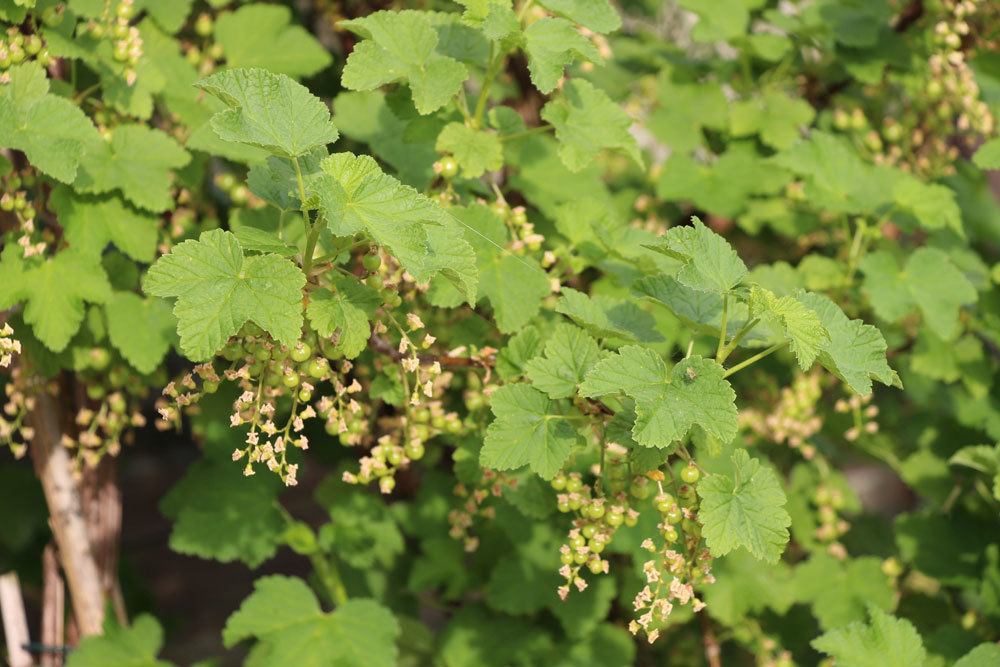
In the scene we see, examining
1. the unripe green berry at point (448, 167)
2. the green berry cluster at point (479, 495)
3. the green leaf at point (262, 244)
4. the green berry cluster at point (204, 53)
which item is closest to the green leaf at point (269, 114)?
the green leaf at point (262, 244)

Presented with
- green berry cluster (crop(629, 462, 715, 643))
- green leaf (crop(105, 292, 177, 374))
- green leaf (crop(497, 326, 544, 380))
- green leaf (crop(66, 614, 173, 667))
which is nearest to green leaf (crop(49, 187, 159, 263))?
green leaf (crop(105, 292, 177, 374))

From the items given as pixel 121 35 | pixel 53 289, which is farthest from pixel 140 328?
pixel 121 35

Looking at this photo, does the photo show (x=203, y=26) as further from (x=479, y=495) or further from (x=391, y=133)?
(x=479, y=495)

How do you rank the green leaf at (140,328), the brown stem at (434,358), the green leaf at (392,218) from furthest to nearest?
the green leaf at (140,328) → the brown stem at (434,358) → the green leaf at (392,218)

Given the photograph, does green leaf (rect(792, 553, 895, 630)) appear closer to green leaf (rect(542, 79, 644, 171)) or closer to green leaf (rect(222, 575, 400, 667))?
green leaf (rect(222, 575, 400, 667))

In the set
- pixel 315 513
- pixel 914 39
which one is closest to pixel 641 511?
pixel 914 39

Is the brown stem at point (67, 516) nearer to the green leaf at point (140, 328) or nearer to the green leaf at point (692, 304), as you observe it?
the green leaf at point (140, 328)
